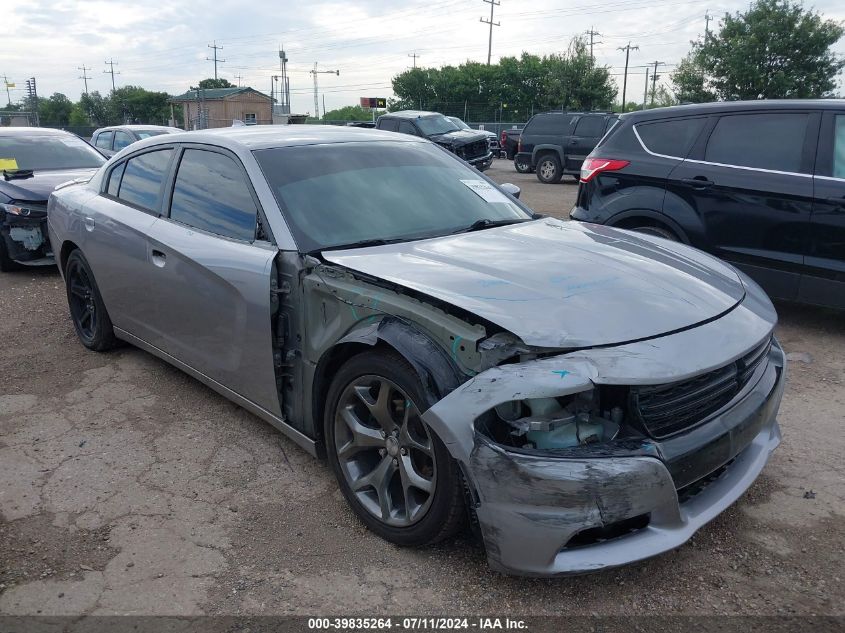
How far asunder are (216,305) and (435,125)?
1630 centimetres

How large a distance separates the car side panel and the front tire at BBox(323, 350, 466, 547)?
1.78 feet

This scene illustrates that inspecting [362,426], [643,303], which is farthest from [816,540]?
[362,426]

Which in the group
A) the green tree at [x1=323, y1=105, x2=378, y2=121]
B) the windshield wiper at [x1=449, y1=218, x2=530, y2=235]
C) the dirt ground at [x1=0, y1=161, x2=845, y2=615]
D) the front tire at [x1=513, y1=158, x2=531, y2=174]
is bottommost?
the dirt ground at [x1=0, y1=161, x2=845, y2=615]

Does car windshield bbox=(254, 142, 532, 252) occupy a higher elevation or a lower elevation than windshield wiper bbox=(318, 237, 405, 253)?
higher

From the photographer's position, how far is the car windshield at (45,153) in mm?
8221

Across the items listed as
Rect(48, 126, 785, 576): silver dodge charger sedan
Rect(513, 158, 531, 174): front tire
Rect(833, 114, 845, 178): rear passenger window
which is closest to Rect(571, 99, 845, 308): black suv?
Rect(833, 114, 845, 178): rear passenger window

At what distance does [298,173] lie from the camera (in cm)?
340

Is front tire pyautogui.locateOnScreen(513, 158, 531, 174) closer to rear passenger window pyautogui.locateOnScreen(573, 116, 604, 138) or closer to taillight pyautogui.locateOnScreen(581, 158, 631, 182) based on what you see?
rear passenger window pyautogui.locateOnScreen(573, 116, 604, 138)

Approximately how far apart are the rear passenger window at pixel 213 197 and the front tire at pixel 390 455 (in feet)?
3.42

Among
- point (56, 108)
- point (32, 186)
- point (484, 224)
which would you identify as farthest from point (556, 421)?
point (56, 108)

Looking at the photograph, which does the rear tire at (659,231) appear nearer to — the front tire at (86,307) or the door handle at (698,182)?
the door handle at (698,182)

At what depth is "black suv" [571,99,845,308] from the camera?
4.89 m

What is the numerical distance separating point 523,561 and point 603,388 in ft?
2.04

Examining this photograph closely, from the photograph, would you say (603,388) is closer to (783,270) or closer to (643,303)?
(643,303)
